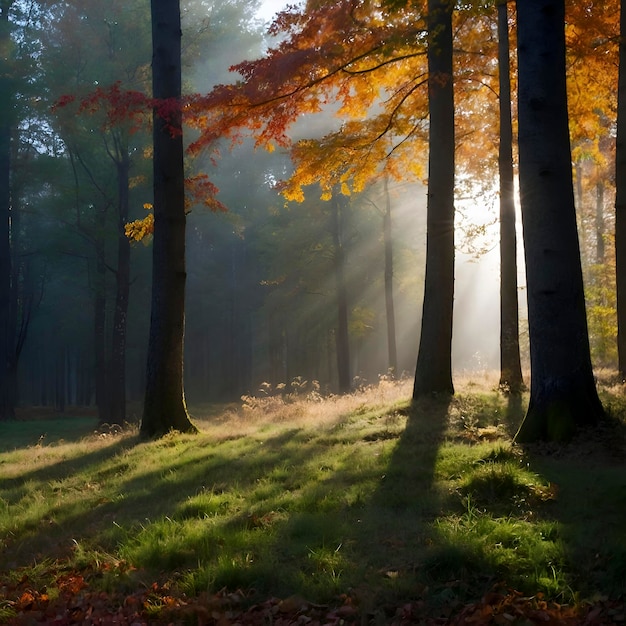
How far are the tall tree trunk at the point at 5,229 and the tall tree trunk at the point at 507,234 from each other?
18.7m

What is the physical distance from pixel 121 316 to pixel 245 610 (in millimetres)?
18508

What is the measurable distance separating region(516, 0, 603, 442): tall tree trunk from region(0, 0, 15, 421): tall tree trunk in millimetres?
21513

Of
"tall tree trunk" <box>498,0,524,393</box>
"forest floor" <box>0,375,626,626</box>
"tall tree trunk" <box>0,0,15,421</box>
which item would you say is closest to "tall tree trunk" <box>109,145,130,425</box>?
"tall tree trunk" <box>0,0,15,421</box>

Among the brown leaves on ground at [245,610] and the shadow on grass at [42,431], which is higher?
the brown leaves on ground at [245,610]

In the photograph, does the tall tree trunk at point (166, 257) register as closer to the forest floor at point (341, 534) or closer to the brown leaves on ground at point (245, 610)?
the forest floor at point (341, 534)

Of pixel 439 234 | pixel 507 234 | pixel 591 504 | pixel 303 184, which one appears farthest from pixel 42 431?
pixel 591 504

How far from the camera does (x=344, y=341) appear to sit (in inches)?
1104

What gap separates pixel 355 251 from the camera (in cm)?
3016

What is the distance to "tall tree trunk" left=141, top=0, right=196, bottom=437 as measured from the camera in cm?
1196

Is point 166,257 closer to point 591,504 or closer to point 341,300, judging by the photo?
point 591,504

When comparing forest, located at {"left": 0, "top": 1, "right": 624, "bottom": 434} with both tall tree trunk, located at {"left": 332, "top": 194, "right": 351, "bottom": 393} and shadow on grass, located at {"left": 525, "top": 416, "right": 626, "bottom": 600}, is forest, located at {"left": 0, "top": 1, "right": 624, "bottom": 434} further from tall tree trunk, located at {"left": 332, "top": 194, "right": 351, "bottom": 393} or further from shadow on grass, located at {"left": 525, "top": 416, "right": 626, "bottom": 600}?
shadow on grass, located at {"left": 525, "top": 416, "right": 626, "bottom": 600}

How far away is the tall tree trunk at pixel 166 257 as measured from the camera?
39.2ft

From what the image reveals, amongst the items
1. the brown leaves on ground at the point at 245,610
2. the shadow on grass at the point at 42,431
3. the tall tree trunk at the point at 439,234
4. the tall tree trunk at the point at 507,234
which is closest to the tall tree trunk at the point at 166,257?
the tall tree trunk at the point at 439,234

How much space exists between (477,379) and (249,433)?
17.9 feet
